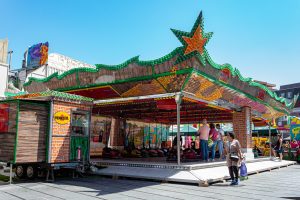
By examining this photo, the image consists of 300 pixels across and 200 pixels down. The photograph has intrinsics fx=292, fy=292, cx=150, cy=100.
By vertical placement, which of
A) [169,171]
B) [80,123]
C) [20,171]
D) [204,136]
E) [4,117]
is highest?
[4,117]

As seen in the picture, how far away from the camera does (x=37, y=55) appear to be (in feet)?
112

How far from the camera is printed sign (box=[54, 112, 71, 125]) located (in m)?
9.76

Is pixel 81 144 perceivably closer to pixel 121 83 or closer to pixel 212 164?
pixel 121 83

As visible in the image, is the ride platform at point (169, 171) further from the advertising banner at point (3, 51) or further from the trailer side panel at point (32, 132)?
the advertising banner at point (3, 51)

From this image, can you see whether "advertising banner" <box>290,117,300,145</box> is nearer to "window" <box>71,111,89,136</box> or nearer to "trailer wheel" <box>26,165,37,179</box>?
"window" <box>71,111,89,136</box>

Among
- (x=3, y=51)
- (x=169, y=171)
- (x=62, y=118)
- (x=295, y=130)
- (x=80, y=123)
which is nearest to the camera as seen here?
(x=169, y=171)

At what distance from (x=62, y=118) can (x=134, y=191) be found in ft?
12.5

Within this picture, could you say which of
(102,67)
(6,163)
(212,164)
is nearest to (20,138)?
(6,163)

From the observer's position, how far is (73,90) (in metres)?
13.1

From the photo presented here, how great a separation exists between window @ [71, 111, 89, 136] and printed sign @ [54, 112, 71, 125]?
243 mm

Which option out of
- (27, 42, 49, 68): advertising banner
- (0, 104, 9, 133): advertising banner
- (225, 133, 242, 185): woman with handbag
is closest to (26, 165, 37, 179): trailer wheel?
(0, 104, 9, 133): advertising banner

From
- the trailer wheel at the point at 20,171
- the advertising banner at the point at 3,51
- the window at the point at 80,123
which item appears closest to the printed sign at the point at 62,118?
the window at the point at 80,123

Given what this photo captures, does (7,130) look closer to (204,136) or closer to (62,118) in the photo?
(62,118)

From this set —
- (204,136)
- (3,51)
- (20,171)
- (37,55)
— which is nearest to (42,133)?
(20,171)
